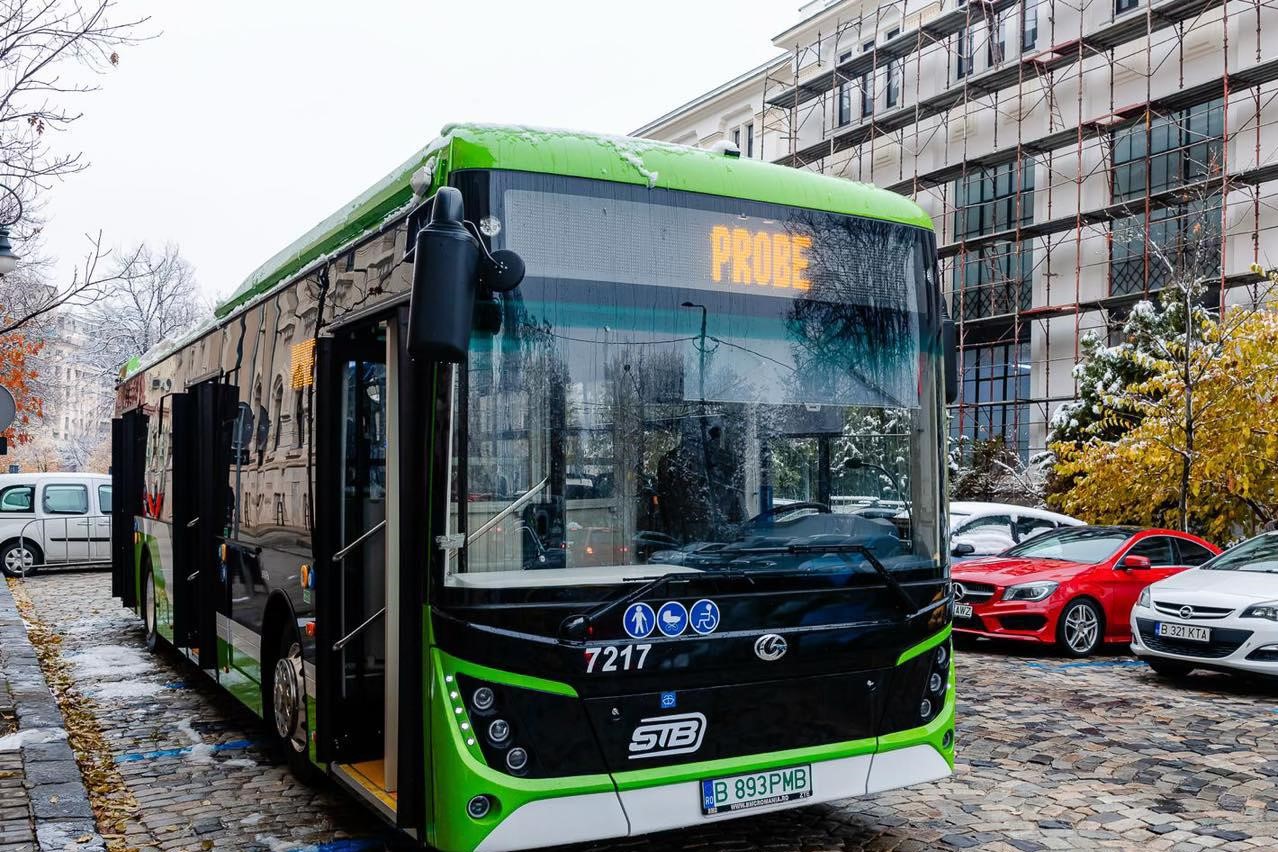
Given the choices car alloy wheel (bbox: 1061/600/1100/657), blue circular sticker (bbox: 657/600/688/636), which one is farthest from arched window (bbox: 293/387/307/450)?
car alloy wheel (bbox: 1061/600/1100/657)

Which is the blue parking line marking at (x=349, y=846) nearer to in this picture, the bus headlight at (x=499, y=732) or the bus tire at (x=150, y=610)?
the bus headlight at (x=499, y=732)

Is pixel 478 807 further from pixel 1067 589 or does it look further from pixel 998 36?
pixel 998 36

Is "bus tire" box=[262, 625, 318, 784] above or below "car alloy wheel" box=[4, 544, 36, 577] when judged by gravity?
above

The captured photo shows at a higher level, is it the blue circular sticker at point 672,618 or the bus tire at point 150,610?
the blue circular sticker at point 672,618

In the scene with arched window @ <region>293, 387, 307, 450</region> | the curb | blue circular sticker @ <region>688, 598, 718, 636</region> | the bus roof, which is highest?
the bus roof

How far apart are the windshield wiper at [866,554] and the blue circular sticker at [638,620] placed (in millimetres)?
469

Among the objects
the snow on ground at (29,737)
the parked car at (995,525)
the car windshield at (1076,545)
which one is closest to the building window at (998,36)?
the parked car at (995,525)

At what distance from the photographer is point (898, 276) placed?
546cm

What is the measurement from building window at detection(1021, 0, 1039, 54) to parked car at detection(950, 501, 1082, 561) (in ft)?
72.9

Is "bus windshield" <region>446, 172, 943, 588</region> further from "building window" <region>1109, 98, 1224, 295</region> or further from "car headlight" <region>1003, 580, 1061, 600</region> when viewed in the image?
"building window" <region>1109, 98, 1224, 295</region>

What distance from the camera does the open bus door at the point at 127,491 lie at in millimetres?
12352

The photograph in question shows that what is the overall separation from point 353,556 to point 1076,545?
9971 mm

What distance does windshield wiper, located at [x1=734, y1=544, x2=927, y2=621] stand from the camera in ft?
16.3

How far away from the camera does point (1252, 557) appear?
11.7m
